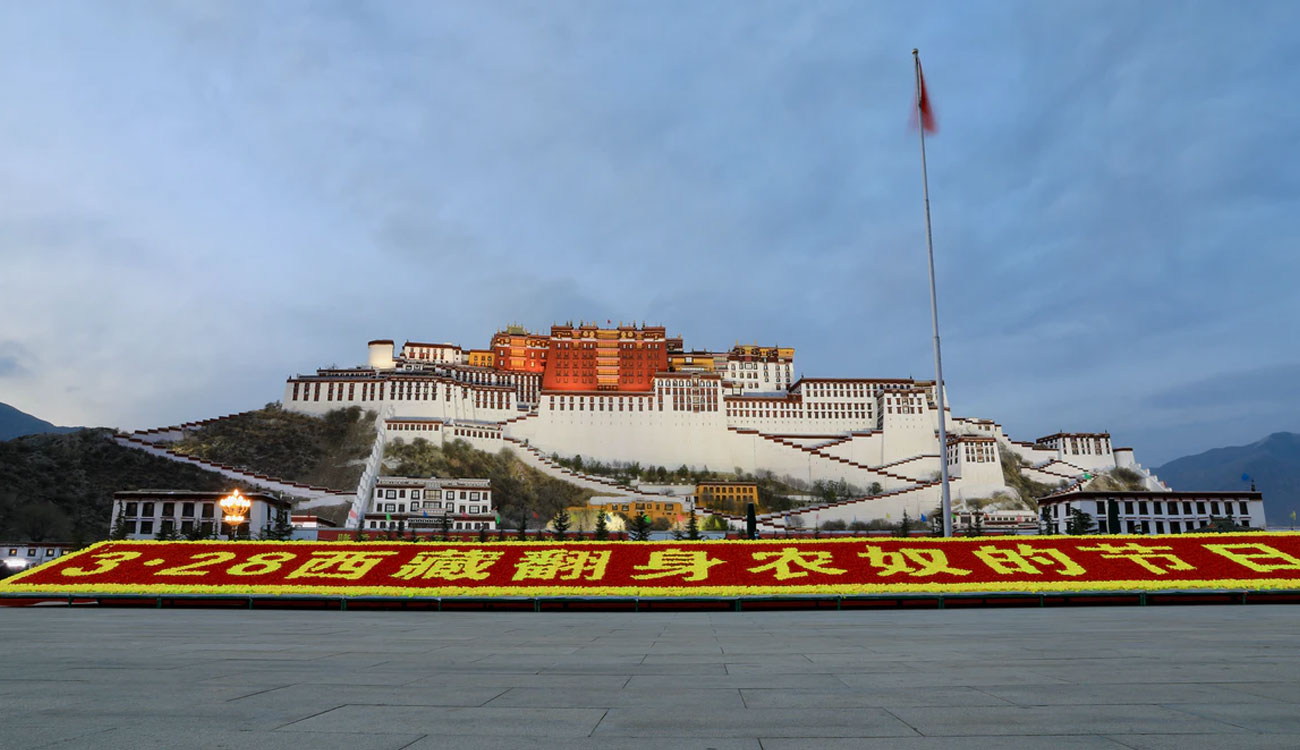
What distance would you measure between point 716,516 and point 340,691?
80729mm

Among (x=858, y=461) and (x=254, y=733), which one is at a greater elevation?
(x=858, y=461)

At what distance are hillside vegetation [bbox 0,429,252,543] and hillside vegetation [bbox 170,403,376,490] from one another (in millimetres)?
5634

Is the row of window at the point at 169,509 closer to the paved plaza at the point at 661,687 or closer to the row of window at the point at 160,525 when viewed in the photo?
the row of window at the point at 160,525

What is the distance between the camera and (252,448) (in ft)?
310

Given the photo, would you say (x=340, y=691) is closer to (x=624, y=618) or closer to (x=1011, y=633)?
(x=1011, y=633)

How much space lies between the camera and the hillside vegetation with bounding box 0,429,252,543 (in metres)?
70.9

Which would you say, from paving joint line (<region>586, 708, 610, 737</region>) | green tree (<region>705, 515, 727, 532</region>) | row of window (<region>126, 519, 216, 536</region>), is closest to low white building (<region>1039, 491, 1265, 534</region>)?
green tree (<region>705, 515, 727, 532</region>)

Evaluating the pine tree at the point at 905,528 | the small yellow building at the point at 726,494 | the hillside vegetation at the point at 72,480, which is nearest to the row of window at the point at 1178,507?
the pine tree at the point at 905,528

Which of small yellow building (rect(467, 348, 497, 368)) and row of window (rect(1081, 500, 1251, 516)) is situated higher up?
small yellow building (rect(467, 348, 497, 368))

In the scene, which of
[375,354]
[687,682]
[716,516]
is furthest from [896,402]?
[687,682]

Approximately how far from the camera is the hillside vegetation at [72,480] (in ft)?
233

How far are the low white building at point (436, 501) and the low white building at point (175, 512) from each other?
1555 centimetres

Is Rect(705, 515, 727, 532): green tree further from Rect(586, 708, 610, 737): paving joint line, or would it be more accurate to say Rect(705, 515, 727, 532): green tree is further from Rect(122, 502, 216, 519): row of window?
Rect(586, 708, 610, 737): paving joint line

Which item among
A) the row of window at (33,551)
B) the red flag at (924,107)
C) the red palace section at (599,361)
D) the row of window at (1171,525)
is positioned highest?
the red palace section at (599,361)
